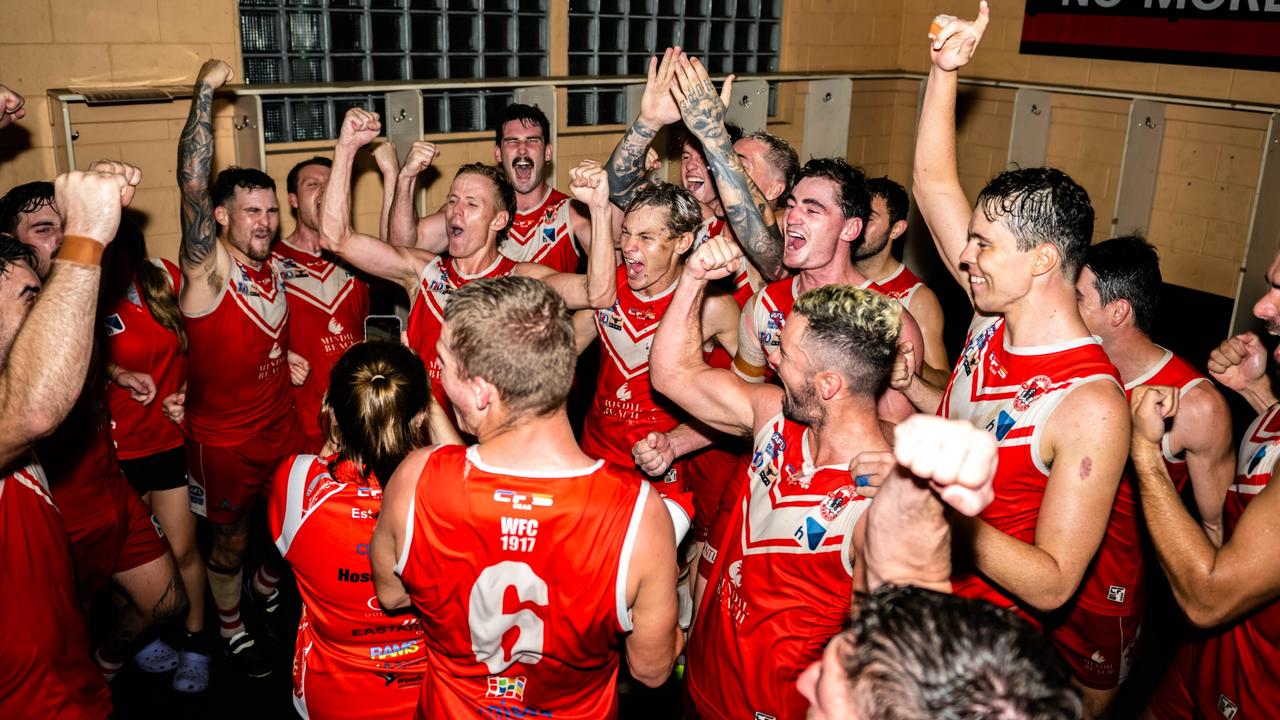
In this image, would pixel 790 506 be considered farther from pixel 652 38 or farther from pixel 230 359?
pixel 652 38

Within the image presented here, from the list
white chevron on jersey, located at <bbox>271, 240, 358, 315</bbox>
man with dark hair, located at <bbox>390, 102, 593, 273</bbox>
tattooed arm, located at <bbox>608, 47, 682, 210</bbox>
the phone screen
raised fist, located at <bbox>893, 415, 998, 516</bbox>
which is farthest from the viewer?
the phone screen

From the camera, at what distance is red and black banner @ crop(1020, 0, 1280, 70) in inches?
307

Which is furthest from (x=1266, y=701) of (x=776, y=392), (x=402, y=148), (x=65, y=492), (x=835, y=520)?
(x=402, y=148)

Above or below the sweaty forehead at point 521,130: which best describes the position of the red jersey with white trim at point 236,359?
below

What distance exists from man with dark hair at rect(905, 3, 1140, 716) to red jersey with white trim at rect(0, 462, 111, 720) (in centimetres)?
252

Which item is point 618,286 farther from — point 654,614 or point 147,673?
point 147,673

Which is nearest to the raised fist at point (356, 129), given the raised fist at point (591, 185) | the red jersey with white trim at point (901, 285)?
the raised fist at point (591, 185)

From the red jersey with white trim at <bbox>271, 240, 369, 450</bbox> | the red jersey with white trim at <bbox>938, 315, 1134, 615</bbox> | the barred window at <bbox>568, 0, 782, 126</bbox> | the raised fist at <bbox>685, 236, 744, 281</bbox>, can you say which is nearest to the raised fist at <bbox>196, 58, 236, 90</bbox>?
the red jersey with white trim at <bbox>271, 240, 369, 450</bbox>

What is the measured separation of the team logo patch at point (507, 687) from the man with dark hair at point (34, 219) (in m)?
3.01

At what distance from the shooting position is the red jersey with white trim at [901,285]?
4.47m

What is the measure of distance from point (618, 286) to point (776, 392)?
1732mm

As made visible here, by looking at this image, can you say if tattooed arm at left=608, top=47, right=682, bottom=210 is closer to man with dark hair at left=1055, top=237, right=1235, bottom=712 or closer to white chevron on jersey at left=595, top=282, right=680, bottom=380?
white chevron on jersey at left=595, top=282, right=680, bottom=380

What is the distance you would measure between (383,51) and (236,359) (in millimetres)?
3365

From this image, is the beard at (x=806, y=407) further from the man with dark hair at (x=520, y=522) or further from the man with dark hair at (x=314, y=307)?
the man with dark hair at (x=314, y=307)
